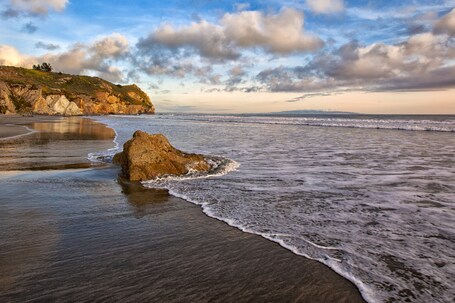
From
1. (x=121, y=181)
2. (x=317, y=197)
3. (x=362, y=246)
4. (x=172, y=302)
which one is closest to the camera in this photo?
(x=172, y=302)

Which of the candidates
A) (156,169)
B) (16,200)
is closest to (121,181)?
(156,169)

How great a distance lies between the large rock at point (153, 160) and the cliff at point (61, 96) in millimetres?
83816

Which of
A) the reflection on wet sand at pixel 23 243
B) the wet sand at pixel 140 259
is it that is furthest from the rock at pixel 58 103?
the reflection on wet sand at pixel 23 243

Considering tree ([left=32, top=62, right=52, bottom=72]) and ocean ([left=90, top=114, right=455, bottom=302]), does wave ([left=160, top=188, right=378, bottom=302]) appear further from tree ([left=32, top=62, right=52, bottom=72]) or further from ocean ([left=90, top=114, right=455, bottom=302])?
tree ([left=32, top=62, right=52, bottom=72])

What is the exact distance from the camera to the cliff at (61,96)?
296 feet

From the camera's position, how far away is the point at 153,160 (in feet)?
35.2

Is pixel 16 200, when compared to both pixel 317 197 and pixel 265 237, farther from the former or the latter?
pixel 317 197

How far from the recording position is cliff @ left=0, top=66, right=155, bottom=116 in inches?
3547

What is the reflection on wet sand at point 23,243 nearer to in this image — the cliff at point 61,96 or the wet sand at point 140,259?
the wet sand at point 140,259

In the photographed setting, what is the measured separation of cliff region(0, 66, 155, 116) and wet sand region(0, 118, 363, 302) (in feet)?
289

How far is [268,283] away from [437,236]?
3.32m

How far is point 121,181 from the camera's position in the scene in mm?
9805

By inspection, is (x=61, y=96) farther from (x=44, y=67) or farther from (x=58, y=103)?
(x=44, y=67)

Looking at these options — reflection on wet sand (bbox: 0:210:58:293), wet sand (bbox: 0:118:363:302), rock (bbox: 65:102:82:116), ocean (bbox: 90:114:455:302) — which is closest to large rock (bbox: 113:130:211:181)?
ocean (bbox: 90:114:455:302)
